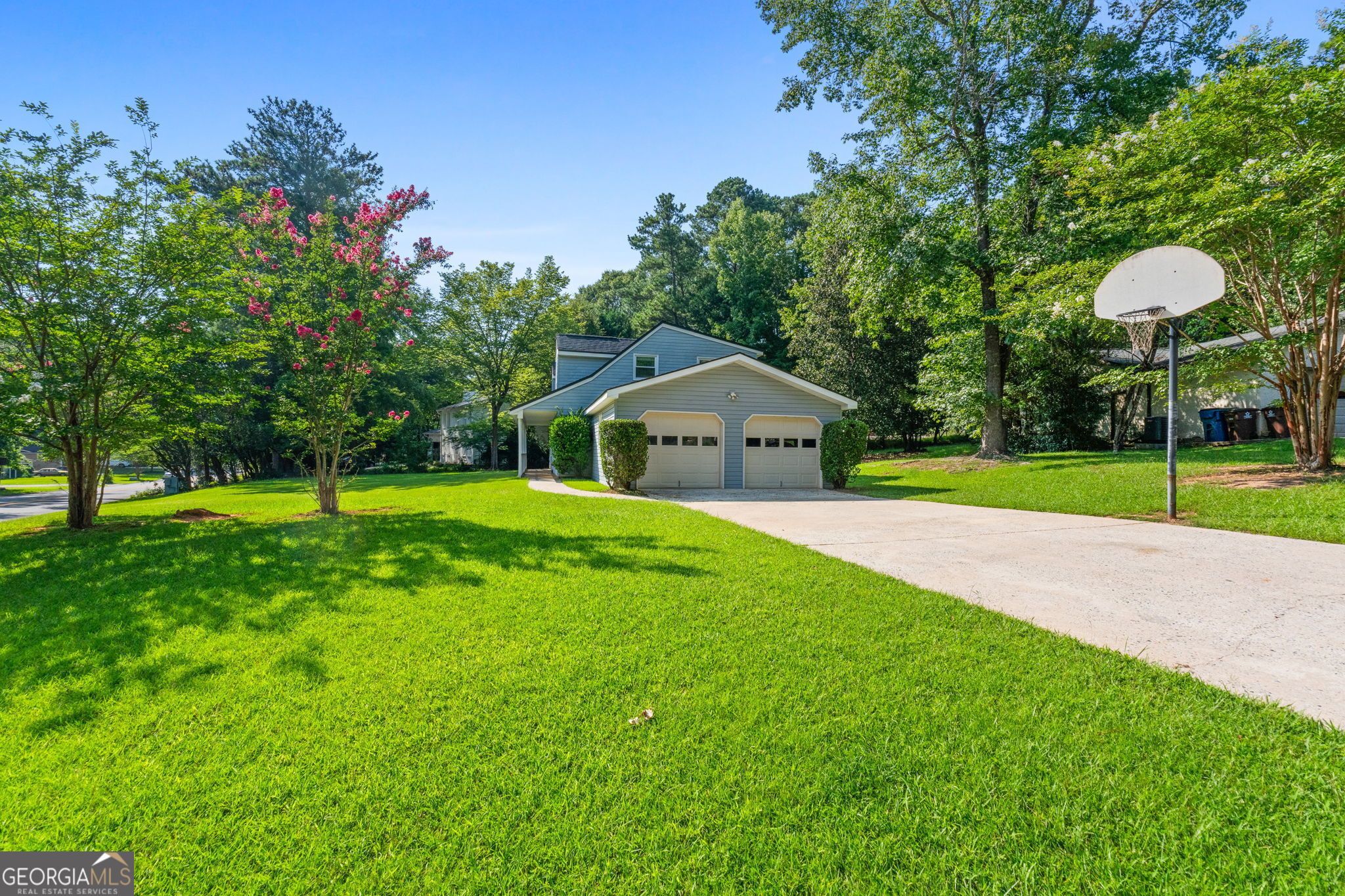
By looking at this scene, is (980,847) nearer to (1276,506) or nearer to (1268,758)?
(1268,758)

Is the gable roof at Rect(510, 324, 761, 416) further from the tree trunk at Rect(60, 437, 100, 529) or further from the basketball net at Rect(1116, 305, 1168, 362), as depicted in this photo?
the basketball net at Rect(1116, 305, 1168, 362)

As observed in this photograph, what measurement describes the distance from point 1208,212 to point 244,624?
1391cm

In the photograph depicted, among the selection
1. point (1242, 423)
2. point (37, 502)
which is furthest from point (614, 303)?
point (1242, 423)

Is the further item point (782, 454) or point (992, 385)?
point (992, 385)

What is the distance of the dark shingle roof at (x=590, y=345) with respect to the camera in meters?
23.7

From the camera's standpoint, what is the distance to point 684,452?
1450 cm

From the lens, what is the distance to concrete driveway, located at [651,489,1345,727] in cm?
299

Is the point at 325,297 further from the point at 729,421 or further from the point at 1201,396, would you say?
the point at 1201,396

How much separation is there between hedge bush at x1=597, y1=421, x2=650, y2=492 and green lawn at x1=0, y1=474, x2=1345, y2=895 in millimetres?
8392

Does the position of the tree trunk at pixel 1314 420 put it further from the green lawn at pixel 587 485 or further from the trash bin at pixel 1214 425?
the green lawn at pixel 587 485

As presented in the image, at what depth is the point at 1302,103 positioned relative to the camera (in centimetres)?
806

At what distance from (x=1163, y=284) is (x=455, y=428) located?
101ft

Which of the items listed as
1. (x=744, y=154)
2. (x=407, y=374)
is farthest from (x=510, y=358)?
(x=744, y=154)

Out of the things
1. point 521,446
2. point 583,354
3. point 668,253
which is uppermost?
point 668,253
